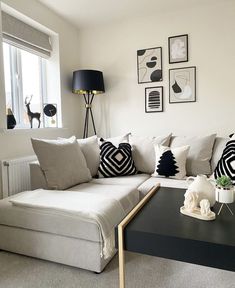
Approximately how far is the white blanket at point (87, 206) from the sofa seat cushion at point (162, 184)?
479mm

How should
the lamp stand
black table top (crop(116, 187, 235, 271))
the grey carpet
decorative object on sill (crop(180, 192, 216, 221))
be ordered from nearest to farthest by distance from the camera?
black table top (crop(116, 187, 235, 271))
decorative object on sill (crop(180, 192, 216, 221))
the grey carpet
the lamp stand

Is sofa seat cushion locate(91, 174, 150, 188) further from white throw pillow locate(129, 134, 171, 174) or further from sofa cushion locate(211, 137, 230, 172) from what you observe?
sofa cushion locate(211, 137, 230, 172)

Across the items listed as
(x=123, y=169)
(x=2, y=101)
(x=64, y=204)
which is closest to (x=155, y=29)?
(x=123, y=169)

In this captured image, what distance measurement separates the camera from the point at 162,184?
7.39 ft

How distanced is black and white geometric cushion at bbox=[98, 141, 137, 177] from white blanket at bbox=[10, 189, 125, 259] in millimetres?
772

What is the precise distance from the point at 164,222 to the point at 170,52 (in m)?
2.54

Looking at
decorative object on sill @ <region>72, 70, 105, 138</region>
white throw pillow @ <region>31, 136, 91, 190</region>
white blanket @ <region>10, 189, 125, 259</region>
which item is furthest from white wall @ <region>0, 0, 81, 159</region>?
white blanket @ <region>10, 189, 125, 259</region>

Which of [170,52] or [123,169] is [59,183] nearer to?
[123,169]

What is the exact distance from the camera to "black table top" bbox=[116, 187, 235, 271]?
980 mm

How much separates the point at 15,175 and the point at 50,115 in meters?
0.97

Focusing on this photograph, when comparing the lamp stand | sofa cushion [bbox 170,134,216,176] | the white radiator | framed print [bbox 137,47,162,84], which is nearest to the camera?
the white radiator

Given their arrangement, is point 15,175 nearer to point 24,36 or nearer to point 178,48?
point 24,36

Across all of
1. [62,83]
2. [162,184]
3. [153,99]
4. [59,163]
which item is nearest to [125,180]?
[162,184]

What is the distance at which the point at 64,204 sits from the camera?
1636 millimetres
